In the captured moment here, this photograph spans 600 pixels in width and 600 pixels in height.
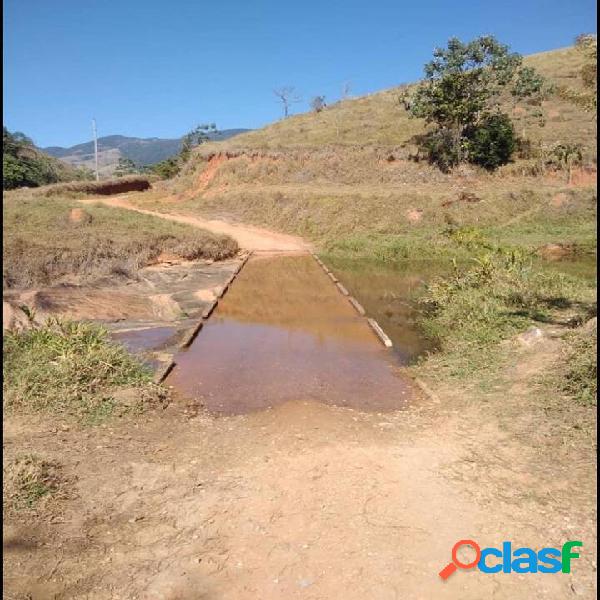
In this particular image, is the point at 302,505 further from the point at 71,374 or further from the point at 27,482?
the point at 71,374

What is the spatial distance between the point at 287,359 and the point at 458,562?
4906 mm

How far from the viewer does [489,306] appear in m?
9.25

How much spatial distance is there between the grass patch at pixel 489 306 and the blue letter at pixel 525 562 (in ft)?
11.4

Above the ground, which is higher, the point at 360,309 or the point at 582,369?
the point at 360,309

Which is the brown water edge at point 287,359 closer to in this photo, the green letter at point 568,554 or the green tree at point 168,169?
the green letter at point 568,554

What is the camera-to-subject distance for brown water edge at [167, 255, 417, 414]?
6660 millimetres

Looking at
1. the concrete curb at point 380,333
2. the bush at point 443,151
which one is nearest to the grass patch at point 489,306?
the concrete curb at point 380,333

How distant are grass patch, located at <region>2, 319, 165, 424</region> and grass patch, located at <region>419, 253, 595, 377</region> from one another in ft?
13.9

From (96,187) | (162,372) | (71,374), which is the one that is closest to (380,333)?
(162,372)

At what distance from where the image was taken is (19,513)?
3.96 meters

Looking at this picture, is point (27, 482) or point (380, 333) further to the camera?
point (380, 333)

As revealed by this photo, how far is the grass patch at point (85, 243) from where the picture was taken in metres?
13.0

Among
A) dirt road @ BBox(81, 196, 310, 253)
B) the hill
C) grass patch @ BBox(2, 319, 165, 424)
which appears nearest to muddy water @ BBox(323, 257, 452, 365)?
the hill

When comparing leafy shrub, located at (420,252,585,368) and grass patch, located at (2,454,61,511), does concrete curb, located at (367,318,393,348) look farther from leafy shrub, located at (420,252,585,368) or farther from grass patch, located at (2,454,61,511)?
grass patch, located at (2,454,61,511)
